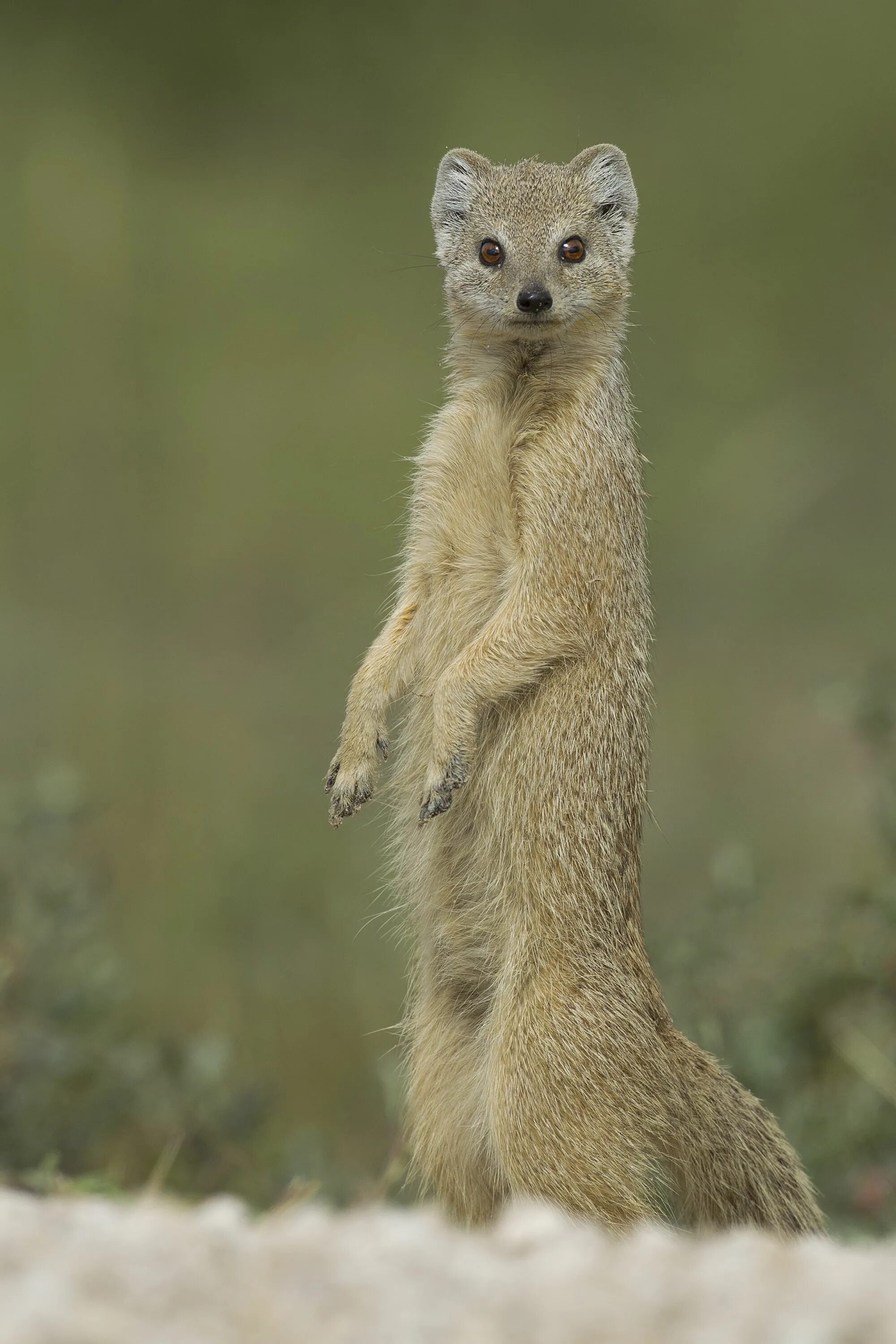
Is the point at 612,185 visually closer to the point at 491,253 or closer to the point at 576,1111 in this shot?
the point at 491,253

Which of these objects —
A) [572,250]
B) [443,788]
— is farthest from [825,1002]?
[572,250]

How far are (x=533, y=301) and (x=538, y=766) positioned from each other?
0.89 meters

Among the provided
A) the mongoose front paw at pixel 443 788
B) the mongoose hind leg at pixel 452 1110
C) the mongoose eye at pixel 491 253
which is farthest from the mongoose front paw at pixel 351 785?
the mongoose eye at pixel 491 253

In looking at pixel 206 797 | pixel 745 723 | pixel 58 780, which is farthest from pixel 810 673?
pixel 58 780

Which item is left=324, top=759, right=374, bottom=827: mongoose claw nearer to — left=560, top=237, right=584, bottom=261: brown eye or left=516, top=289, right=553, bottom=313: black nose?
left=516, top=289, right=553, bottom=313: black nose

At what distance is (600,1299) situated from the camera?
4.92 feet

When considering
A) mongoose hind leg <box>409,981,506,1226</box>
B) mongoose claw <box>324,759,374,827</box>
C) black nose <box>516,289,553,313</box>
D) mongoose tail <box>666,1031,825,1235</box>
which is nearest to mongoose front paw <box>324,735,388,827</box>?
mongoose claw <box>324,759,374,827</box>

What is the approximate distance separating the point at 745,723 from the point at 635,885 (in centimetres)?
374

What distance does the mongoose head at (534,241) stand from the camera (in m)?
3.10

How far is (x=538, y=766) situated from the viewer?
9.92ft

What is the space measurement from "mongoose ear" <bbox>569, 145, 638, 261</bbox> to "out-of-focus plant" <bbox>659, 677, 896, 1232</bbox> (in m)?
1.68

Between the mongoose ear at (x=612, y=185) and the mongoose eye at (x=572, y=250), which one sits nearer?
the mongoose eye at (x=572, y=250)

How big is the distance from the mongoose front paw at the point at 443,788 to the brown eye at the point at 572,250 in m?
1.05

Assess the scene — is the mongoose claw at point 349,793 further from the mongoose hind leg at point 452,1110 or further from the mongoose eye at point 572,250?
the mongoose eye at point 572,250
